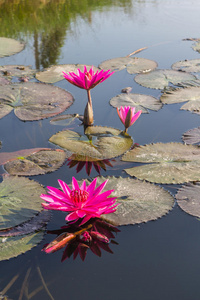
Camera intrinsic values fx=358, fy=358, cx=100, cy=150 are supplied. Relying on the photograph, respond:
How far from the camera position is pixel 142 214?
6.15 ft

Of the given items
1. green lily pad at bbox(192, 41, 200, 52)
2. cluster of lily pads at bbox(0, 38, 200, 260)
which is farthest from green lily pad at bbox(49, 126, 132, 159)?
green lily pad at bbox(192, 41, 200, 52)

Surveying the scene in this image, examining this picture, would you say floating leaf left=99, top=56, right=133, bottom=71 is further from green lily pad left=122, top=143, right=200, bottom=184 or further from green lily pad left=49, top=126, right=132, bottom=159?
green lily pad left=122, top=143, right=200, bottom=184

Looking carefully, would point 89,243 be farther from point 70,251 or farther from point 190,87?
point 190,87

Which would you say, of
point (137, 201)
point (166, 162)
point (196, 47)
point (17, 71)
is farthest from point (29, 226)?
point (196, 47)

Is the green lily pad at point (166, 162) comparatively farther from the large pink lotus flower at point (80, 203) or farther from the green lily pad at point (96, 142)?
the large pink lotus flower at point (80, 203)

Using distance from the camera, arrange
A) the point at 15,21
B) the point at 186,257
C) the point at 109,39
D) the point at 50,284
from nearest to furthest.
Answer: the point at 50,284, the point at 186,257, the point at 109,39, the point at 15,21

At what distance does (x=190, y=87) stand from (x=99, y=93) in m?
0.89

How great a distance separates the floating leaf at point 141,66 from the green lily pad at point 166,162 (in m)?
1.63

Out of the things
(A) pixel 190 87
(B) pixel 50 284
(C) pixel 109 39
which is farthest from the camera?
(C) pixel 109 39

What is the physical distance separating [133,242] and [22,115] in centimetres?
168

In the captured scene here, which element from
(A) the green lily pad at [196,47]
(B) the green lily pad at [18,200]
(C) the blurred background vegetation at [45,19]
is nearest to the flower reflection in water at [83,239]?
(B) the green lily pad at [18,200]

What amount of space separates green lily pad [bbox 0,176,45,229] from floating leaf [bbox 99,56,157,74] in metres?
2.22

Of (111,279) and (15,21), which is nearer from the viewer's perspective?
(111,279)

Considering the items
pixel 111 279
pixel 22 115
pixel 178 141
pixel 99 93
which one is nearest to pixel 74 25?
pixel 99 93
